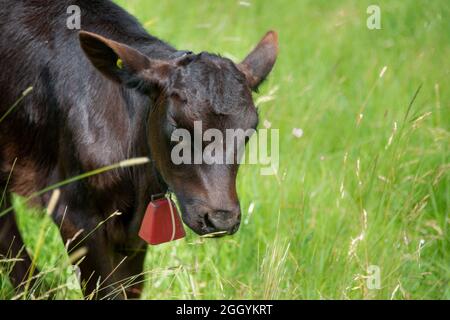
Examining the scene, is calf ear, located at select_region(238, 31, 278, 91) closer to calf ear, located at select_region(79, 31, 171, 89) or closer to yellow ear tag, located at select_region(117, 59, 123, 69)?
calf ear, located at select_region(79, 31, 171, 89)

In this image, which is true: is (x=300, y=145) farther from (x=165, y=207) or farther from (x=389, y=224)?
(x=165, y=207)

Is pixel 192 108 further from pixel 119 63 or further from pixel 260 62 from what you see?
pixel 260 62

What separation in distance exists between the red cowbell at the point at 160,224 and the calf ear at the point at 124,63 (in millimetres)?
606

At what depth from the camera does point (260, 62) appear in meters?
5.29

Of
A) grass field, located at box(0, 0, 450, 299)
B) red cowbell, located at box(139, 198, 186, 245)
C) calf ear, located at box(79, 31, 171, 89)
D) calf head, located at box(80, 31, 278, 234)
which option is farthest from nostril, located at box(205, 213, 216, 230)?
calf ear, located at box(79, 31, 171, 89)

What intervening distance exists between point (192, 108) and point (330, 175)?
2.39m

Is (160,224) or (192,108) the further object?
(160,224)

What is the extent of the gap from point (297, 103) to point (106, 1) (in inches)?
101

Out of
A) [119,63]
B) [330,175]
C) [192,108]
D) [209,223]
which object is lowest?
[330,175]

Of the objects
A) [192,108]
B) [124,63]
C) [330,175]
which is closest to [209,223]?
[192,108]

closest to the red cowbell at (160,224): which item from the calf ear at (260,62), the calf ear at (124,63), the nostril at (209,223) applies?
the nostril at (209,223)

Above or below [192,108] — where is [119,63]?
above

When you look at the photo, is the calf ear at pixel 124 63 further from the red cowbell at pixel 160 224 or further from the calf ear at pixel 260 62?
the red cowbell at pixel 160 224

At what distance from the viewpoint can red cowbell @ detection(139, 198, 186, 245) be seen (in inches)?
200
